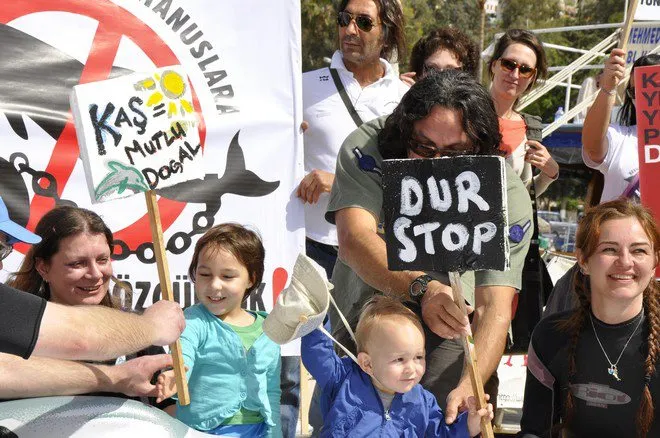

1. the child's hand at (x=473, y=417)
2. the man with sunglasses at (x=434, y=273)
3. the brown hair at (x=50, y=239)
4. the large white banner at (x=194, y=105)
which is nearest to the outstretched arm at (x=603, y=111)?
the man with sunglasses at (x=434, y=273)

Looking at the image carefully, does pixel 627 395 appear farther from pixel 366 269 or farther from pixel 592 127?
pixel 592 127

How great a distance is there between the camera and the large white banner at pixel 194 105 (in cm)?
425

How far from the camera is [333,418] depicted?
3.08 meters

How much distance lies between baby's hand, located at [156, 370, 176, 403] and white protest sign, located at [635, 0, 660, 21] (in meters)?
3.26

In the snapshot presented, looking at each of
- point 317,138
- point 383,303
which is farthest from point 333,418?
point 317,138

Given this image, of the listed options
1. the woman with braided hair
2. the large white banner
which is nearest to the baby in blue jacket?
the woman with braided hair

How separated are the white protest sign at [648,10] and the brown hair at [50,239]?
3.11 meters

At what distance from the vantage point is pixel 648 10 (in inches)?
207

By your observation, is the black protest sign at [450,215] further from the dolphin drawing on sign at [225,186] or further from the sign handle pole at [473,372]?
the dolphin drawing on sign at [225,186]

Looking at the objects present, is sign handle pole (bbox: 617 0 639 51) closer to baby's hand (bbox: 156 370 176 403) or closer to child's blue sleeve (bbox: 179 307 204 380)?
child's blue sleeve (bbox: 179 307 204 380)

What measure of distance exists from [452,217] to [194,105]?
1.91 meters

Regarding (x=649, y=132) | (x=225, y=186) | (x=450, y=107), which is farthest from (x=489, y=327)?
(x=225, y=186)

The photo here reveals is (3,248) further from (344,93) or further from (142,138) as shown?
(344,93)

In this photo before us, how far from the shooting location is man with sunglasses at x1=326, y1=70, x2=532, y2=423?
316 centimetres
